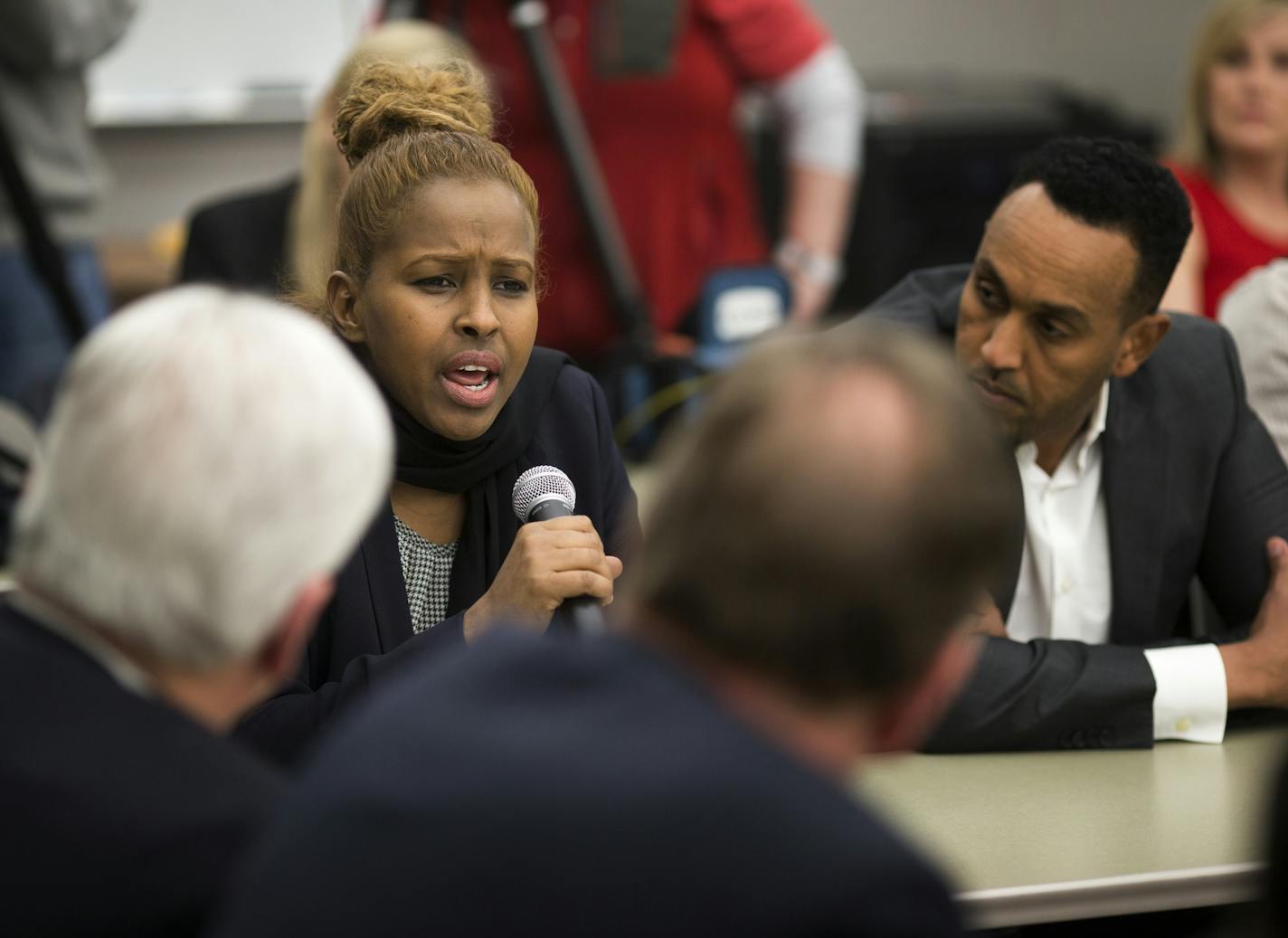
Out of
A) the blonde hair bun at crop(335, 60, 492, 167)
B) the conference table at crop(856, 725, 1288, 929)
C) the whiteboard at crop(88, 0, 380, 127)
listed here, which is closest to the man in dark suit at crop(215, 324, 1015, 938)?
the conference table at crop(856, 725, 1288, 929)

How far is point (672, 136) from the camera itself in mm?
3445

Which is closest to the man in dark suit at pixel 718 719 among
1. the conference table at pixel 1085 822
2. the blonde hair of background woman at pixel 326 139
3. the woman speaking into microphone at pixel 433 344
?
the conference table at pixel 1085 822

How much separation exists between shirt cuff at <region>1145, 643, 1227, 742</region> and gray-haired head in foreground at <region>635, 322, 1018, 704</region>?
0.96 m

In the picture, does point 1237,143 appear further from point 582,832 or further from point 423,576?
point 582,832

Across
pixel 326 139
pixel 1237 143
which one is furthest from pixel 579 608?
pixel 1237 143

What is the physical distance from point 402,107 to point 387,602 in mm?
509

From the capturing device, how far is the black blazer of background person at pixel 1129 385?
1.83m

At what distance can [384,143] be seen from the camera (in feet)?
5.31

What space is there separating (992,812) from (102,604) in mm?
891

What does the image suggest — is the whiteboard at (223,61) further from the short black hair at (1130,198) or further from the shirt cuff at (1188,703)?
the shirt cuff at (1188,703)

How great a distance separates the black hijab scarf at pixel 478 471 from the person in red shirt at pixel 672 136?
1.46 metres

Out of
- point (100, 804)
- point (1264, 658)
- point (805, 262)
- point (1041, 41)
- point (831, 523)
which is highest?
point (831, 523)

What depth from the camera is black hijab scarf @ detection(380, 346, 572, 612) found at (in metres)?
1.63

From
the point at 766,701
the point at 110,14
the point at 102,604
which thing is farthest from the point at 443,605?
the point at 110,14
